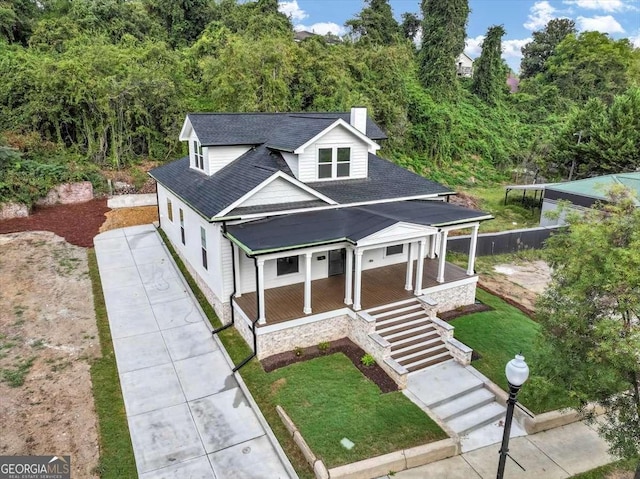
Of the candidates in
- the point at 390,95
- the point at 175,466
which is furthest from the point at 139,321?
the point at 390,95

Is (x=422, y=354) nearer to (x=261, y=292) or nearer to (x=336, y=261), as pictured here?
(x=336, y=261)

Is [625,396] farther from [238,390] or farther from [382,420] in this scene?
[238,390]

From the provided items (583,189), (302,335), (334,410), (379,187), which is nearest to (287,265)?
(302,335)

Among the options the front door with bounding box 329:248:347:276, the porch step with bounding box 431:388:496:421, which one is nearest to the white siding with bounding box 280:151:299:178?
the front door with bounding box 329:248:347:276

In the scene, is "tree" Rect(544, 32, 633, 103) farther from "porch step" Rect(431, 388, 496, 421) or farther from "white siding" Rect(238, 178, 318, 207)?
"porch step" Rect(431, 388, 496, 421)

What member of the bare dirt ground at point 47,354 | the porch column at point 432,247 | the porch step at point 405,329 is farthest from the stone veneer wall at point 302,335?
the porch column at point 432,247

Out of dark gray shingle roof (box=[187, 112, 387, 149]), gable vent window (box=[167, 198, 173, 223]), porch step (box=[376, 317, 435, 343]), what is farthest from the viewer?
gable vent window (box=[167, 198, 173, 223])
